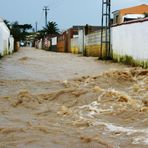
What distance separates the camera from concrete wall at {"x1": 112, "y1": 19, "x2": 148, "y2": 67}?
770 inches

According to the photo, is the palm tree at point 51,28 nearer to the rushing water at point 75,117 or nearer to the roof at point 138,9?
the roof at point 138,9

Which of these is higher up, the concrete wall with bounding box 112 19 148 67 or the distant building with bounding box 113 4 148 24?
the distant building with bounding box 113 4 148 24

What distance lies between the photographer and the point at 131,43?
2189 centimetres

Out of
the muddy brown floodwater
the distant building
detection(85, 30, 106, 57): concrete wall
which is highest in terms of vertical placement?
the distant building

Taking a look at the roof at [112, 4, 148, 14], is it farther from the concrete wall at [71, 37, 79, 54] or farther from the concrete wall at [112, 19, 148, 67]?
the concrete wall at [112, 19, 148, 67]

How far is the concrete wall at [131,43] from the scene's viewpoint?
19562 millimetres

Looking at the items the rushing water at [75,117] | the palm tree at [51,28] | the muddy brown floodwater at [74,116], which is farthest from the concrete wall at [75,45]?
the palm tree at [51,28]

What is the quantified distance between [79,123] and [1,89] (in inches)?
196

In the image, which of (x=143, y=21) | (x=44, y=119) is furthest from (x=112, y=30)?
(x=44, y=119)

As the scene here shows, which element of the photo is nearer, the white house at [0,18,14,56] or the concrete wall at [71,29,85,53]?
the white house at [0,18,14,56]

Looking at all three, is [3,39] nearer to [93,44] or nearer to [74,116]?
[93,44]

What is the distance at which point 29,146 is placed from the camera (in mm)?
5996

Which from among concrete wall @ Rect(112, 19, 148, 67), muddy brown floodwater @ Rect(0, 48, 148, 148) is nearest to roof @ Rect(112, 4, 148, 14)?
concrete wall @ Rect(112, 19, 148, 67)

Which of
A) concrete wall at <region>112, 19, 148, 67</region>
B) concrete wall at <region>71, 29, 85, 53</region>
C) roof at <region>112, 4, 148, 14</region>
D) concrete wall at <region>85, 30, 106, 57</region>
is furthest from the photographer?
roof at <region>112, 4, 148, 14</region>
